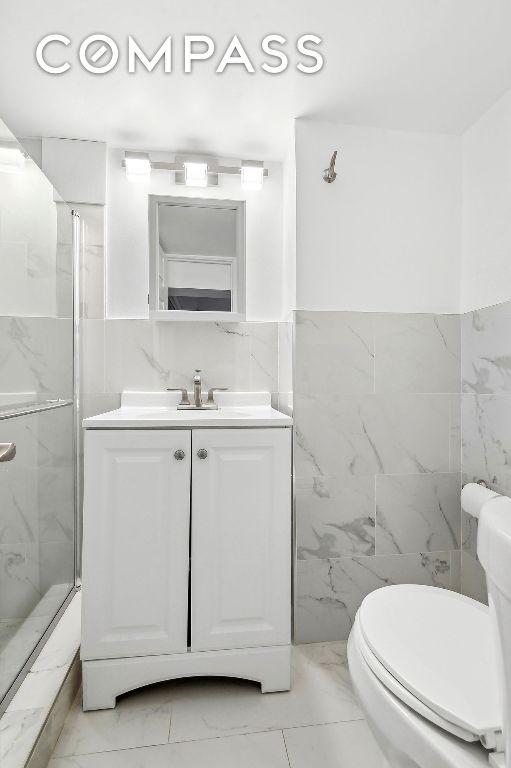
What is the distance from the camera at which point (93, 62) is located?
1.46 meters

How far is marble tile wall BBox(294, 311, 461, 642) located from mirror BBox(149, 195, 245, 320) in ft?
1.51

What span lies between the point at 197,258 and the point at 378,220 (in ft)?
2.72

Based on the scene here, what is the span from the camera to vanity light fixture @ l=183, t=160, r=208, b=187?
192 centimetres

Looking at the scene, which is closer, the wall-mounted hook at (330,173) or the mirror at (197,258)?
the wall-mounted hook at (330,173)

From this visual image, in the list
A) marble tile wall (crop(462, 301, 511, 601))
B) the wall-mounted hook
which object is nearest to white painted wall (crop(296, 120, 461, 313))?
the wall-mounted hook

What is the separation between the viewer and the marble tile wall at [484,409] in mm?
1590

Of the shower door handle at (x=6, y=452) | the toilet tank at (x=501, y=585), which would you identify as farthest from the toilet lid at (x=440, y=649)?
the shower door handle at (x=6, y=452)

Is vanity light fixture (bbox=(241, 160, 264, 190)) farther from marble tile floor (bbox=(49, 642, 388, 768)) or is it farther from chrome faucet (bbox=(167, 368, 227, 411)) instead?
marble tile floor (bbox=(49, 642, 388, 768))

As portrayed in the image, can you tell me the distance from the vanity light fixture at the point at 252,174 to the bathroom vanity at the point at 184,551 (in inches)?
46.9

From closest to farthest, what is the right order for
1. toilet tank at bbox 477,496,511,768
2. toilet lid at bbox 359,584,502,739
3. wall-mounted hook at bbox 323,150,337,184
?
toilet tank at bbox 477,496,511,768 → toilet lid at bbox 359,584,502,739 → wall-mounted hook at bbox 323,150,337,184

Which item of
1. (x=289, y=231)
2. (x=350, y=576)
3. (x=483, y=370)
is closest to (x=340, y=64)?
(x=289, y=231)

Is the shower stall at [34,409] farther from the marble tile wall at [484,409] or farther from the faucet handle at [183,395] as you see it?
the marble tile wall at [484,409]

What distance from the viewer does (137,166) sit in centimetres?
191

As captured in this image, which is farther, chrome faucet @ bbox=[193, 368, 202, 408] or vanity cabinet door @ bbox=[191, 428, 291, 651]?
chrome faucet @ bbox=[193, 368, 202, 408]
